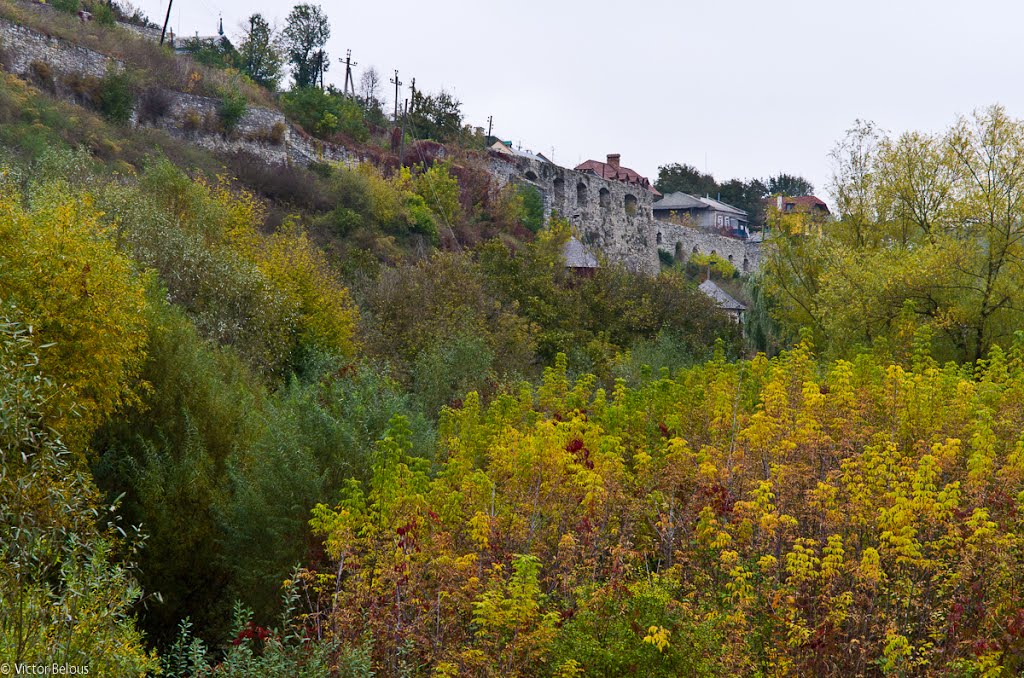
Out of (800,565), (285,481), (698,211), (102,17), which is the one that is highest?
(102,17)

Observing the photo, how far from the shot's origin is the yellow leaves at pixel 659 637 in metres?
5.55

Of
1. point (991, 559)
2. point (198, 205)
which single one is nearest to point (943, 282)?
point (991, 559)

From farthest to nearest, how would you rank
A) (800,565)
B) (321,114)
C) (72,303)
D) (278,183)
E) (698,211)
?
(698,211) < (321,114) < (278,183) < (72,303) < (800,565)

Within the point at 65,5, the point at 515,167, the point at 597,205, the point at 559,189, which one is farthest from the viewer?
the point at 597,205

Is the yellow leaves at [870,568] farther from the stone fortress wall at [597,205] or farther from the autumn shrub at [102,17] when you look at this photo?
the autumn shrub at [102,17]

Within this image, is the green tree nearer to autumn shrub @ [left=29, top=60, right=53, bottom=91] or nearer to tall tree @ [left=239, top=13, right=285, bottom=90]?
tall tree @ [left=239, top=13, right=285, bottom=90]

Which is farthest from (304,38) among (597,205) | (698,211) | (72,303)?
(72,303)

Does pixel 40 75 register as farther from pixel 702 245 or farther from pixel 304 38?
pixel 702 245

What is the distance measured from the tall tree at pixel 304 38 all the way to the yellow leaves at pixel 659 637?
45160 mm

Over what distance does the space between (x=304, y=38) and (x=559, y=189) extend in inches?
629

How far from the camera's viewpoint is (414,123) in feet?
138

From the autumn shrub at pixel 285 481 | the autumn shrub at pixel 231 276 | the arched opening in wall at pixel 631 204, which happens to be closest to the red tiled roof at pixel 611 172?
the arched opening in wall at pixel 631 204

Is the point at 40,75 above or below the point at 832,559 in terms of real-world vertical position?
above

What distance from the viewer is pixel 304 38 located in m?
47.5
